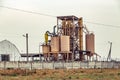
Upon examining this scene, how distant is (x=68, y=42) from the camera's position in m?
73.9

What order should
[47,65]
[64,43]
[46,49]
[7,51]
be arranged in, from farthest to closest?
A: [7,51], [46,49], [64,43], [47,65]

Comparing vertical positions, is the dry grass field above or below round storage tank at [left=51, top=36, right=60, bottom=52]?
below

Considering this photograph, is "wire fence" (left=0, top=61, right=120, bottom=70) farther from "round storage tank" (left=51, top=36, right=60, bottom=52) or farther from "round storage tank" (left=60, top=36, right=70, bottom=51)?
"round storage tank" (left=51, top=36, right=60, bottom=52)

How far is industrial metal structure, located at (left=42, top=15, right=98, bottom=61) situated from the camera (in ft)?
243

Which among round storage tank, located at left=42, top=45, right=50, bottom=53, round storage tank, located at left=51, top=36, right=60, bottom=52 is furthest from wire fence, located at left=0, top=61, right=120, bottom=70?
round storage tank, located at left=42, top=45, right=50, bottom=53

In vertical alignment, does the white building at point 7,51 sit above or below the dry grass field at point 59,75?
above

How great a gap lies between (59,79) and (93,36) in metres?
49.7

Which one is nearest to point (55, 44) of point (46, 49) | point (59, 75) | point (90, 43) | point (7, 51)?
point (46, 49)

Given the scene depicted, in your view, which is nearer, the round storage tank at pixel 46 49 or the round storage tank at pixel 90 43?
the round storage tank at pixel 46 49

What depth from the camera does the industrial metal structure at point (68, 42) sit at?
73.9 meters

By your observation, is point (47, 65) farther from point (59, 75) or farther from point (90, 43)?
point (59, 75)

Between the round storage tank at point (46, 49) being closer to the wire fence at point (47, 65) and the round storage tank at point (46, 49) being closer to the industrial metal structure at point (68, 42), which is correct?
the industrial metal structure at point (68, 42)

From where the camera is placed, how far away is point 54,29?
254 feet

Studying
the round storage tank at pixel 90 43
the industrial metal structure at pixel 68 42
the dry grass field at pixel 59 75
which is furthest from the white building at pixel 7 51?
the dry grass field at pixel 59 75
